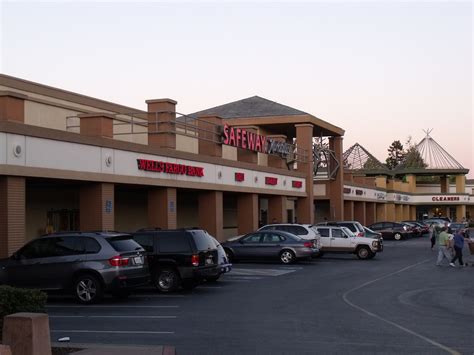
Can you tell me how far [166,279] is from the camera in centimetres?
1975

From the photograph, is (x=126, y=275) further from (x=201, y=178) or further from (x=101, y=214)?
(x=201, y=178)

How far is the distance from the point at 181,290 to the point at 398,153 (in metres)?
147

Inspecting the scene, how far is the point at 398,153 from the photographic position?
162 m

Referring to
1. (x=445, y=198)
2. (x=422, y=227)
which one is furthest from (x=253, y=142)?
(x=445, y=198)

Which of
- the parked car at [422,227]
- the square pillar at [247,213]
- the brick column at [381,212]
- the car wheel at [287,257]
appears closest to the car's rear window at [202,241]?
the car wheel at [287,257]

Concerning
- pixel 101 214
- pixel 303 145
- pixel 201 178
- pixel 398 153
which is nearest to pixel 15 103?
pixel 101 214

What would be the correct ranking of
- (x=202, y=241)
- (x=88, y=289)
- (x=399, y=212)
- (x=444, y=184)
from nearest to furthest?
(x=88, y=289), (x=202, y=241), (x=399, y=212), (x=444, y=184)

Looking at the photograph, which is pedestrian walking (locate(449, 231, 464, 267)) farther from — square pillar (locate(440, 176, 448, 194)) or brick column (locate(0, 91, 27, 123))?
square pillar (locate(440, 176, 448, 194))

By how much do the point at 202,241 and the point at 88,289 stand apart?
13.3 feet

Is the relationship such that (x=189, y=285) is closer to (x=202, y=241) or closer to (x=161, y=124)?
(x=202, y=241)

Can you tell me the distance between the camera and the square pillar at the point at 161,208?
29.4 metres

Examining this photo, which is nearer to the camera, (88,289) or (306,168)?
(88,289)

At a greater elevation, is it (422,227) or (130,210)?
(130,210)

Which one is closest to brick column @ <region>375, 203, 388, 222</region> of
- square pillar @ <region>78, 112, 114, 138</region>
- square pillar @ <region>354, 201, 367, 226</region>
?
square pillar @ <region>354, 201, 367, 226</region>
